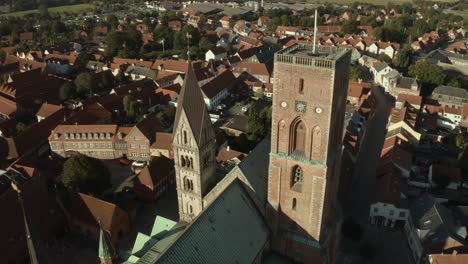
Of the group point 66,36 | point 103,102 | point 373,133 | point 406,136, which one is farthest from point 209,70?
point 66,36

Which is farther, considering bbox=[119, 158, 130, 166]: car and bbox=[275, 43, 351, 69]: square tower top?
bbox=[119, 158, 130, 166]: car

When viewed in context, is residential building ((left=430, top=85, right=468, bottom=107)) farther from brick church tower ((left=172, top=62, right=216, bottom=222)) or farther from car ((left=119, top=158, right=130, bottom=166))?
car ((left=119, top=158, right=130, bottom=166))

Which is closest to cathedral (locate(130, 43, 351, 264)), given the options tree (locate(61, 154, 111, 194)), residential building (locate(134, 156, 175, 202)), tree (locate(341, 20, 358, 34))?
residential building (locate(134, 156, 175, 202))

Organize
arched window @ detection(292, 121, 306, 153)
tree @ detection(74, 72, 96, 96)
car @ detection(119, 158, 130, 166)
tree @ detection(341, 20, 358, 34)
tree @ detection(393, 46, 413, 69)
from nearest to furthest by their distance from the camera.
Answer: arched window @ detection(292, 121, 306, 153) < car @ detection(119, 158, 130, 166) < tree @ detection(74, 72, 96, 96) < tree @ detection(393, 46, 413, 69) < tree @ detection(341, 20, 358, 34)

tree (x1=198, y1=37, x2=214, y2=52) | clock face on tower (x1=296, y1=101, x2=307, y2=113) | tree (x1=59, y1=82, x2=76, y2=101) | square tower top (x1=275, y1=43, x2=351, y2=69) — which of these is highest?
square tower top (x1=275, y1=43, x2=351, y2=69)

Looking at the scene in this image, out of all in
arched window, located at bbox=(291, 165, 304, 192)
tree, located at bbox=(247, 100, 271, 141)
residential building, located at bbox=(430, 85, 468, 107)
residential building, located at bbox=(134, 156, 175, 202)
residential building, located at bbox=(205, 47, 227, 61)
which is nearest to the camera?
arched window, located at bbox=(291, 165, 304, 192)

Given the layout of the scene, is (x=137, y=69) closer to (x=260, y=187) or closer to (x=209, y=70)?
(x=209, y=70)
